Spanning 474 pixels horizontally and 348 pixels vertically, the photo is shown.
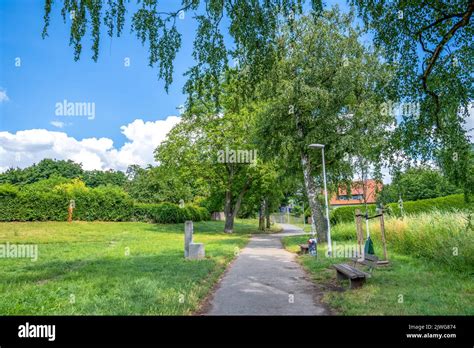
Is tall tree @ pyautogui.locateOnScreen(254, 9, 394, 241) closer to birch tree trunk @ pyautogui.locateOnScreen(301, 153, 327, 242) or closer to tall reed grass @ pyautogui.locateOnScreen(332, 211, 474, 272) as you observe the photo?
birch tree trunk @ pyautogui.locateOnScreen(301, 153, 327, 242)

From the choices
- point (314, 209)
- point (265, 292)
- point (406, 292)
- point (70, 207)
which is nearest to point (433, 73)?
point (406, 292)

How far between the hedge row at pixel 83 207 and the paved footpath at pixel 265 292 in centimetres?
2423

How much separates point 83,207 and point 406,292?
30609mm

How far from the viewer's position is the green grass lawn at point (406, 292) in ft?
17.7

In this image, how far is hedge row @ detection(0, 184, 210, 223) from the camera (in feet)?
91.2

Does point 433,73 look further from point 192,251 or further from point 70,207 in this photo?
point 70,207

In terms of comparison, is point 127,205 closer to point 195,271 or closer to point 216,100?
point 195,271

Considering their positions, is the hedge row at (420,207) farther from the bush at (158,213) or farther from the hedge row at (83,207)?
the hedge row at (83,207)

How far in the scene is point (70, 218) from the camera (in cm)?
2978

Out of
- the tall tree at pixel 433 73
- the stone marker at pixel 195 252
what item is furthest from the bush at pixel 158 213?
the tall tree at pixel 433 73

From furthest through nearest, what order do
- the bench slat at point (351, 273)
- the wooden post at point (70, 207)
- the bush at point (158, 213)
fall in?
1. the bush at point (158, 213)
2. the wooden post at point (70, 207)
3. the bench slat at point (351, 273)
